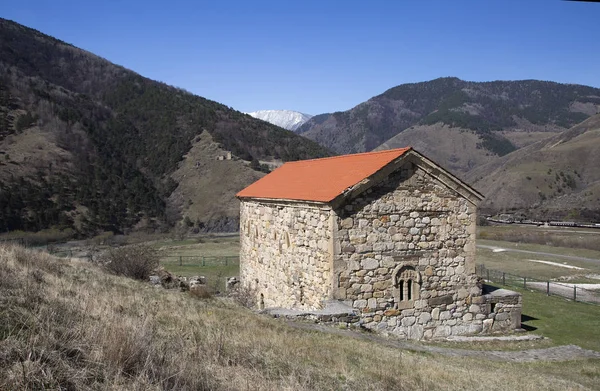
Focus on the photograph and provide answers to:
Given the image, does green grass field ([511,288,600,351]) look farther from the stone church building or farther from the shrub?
the shrub

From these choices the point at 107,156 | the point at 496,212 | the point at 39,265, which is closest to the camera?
the point at 39,265

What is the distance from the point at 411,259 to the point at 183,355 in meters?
8.66

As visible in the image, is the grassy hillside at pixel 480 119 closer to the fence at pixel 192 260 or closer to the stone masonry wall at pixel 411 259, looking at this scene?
the fence at pixel 192 260

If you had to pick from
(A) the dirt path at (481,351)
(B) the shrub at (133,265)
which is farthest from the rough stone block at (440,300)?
(B) the shrub at (133,265)

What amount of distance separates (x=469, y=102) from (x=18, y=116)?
164 metres

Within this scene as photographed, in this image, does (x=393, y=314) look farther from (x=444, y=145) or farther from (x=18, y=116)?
(x=444, y=145)

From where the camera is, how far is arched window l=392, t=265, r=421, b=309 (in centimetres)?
1311

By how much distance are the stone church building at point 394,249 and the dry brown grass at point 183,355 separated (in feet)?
9.21

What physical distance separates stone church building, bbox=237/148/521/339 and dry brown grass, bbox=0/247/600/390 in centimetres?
281

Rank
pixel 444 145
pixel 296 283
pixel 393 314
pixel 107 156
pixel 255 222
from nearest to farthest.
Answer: pixel 393 314 < pixel 296 283 < pixel 255 222 < pixel 107 156 < pixel 444 145

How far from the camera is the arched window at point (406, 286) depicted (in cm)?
1311

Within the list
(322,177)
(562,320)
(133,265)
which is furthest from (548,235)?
(133,265)

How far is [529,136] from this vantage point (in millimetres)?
154000

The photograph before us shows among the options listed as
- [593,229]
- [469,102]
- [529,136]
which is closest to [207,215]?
[593,229]
